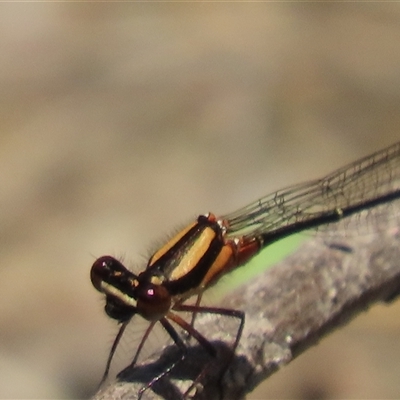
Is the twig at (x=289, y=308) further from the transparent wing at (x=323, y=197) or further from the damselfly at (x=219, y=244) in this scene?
the transparent wing at (x=323, y=197)

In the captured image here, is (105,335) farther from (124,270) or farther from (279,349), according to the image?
(279,349)

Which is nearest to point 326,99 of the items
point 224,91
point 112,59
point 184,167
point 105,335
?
point 224,91

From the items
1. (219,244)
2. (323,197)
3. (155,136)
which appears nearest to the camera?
(219,244)

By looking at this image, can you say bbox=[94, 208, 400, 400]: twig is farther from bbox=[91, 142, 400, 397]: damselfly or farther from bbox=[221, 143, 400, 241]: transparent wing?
bbox=[221, 143, 400, 241]: transparent wing

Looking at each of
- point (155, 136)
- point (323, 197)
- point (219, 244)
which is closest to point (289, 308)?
point (219, 244)

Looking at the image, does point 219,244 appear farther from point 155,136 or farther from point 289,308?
point 155,136

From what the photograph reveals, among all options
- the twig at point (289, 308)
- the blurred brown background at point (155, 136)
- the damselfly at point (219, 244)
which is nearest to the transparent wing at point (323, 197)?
the damselfly at point (219, 244)
